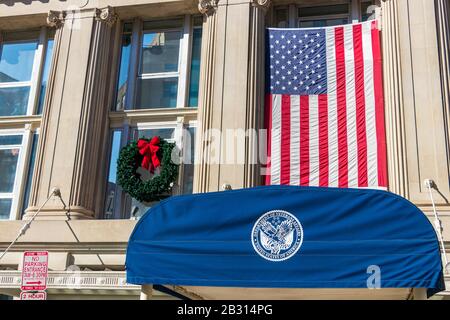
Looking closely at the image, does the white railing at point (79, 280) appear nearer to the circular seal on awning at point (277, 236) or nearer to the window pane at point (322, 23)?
the circular seal on awning at point (277, 236)

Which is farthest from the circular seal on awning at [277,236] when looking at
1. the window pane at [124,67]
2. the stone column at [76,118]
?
the window pane at [124,67]

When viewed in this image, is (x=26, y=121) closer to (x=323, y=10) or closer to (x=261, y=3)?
(x=261, y=3)

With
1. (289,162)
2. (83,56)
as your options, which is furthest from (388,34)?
(83,56)

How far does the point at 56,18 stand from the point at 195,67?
14.3 ft

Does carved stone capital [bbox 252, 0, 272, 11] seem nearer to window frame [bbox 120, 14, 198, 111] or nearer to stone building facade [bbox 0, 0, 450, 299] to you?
stone building facade [bbox 0, 0, 450, 299]

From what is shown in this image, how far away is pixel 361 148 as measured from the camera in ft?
43.9

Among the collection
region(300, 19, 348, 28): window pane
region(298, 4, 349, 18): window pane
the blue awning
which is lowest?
the blue awning

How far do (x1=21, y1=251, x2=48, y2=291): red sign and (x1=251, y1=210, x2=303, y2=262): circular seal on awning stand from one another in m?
5.33

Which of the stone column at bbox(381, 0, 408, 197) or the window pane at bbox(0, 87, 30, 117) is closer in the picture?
the stone column at bbox(381, 0, 408, 197)

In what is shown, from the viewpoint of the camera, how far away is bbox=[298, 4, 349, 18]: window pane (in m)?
15.3

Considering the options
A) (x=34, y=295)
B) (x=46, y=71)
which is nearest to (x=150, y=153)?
(x=46, y=71)

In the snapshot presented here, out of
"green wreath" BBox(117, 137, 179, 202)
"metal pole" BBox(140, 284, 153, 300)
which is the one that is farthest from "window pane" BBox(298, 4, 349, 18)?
"metal pole" BBox(140, 284, 153, 300)
